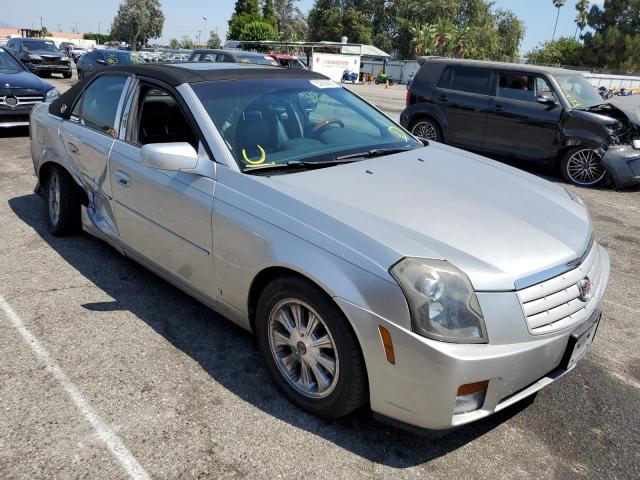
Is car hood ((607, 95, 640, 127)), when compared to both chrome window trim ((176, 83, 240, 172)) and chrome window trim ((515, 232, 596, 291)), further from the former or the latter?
chrome window trim ((176, 83, 240, 172))

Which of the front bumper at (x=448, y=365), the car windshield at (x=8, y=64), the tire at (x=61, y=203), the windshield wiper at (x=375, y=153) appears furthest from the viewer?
the car windshield at (x=8, y=64)

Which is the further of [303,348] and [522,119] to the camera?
[522,119]

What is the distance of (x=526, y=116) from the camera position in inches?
342

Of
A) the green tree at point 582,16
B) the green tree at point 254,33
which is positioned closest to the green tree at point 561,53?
the green tree at point 582,16

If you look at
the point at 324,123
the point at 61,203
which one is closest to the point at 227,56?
the point at 61,203

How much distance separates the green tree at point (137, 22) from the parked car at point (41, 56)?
268 feet

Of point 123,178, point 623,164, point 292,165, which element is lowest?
point 623,164

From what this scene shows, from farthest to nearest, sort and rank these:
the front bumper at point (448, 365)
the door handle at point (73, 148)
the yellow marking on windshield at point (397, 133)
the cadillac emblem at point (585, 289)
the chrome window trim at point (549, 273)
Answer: the door handle at point (73, 148), the yellow marking on windshield at point (397, 133), the cadillac emblem at point (585, 289), the chrome window trim at point (549, 273), the front bumper at point (448, 365)

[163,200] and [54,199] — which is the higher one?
[163,200]

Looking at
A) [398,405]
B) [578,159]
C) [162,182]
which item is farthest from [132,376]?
[578,159]

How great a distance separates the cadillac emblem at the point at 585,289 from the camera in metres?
2.56

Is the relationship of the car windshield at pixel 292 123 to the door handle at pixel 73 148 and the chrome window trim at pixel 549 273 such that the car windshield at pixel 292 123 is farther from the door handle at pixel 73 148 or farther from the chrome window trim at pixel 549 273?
the door handle at pixel 73 148

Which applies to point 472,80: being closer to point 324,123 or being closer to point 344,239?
point 324,123

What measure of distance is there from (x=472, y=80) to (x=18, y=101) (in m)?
8.04
